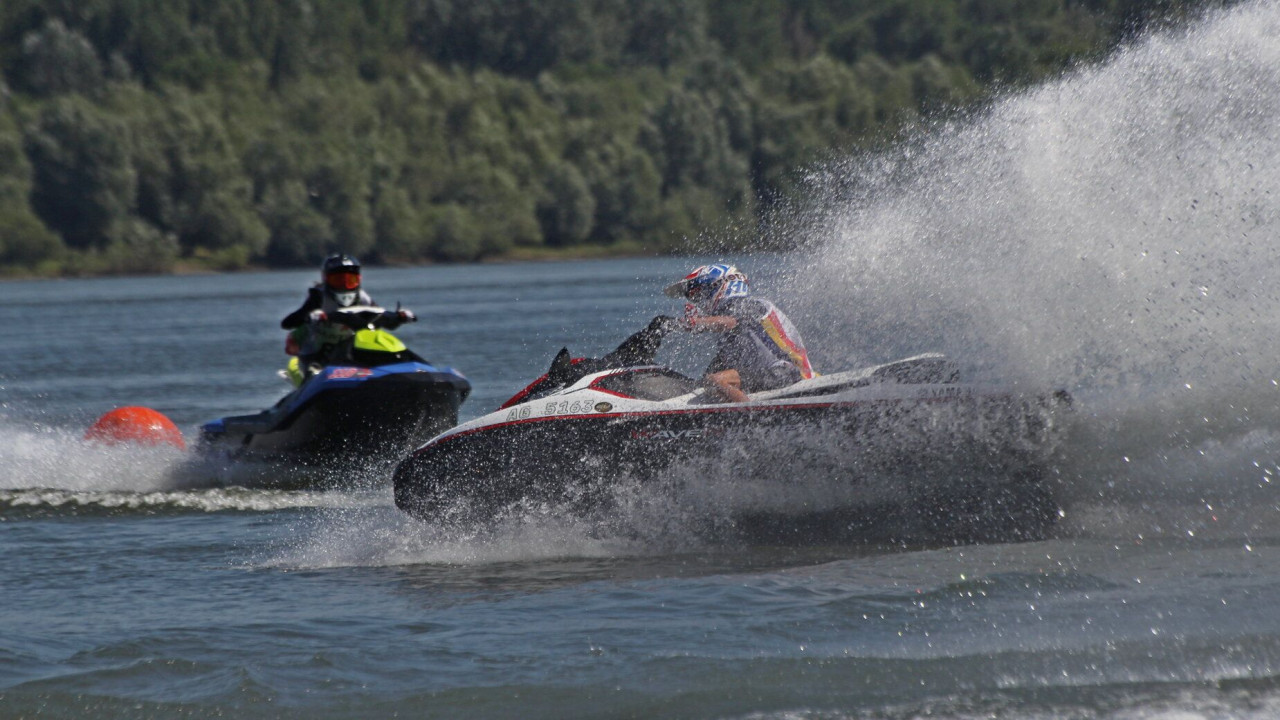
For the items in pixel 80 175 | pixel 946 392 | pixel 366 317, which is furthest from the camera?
pixel 80 175

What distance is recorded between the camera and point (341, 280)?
42.9 ft

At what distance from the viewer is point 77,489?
12289mm

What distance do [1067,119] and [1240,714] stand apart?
18.4 feet

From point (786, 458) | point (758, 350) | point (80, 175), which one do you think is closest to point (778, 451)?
point (786, 458)

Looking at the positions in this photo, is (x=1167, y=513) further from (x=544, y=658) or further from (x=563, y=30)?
(x=563, y=30)

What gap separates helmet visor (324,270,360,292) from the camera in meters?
13.1

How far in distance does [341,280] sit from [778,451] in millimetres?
5493

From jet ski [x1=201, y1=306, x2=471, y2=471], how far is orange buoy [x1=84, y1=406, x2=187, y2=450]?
66cm

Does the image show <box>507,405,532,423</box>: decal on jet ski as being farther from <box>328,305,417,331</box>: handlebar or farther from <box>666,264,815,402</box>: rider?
<box>328,305,417,331</box>: handlebar

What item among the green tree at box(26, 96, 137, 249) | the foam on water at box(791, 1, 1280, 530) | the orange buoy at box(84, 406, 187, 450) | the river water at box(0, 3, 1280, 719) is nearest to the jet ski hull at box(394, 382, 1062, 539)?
the river water at box(0, 3, 1280, 719)

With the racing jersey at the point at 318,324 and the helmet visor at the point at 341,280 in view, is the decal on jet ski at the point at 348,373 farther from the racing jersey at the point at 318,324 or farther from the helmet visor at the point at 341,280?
the helmet visor at the point at 341,280

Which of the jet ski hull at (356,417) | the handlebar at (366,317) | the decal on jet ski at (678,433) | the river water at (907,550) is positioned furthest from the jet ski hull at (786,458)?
the handlebar at (366,317)

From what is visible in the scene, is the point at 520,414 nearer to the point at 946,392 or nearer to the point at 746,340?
the point at 746,340

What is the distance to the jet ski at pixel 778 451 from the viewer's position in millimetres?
8461
